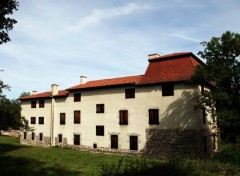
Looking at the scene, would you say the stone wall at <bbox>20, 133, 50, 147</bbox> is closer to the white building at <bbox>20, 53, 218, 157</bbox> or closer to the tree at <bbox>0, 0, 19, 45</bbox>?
the white building at <bbox>20, 53, 218, 157</bbox>

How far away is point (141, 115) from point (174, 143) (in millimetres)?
5044

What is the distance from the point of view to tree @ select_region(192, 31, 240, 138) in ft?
76.2

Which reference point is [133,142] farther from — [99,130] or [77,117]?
[77,117]

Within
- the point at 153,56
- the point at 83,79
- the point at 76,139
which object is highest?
the point at 153,56

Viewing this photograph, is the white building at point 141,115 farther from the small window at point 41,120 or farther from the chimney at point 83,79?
the small window at point 41,120

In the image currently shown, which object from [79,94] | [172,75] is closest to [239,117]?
[172,75]

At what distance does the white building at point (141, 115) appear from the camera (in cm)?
2667

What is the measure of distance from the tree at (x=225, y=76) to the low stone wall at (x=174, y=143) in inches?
125

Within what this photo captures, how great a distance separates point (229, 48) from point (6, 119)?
2448 cm

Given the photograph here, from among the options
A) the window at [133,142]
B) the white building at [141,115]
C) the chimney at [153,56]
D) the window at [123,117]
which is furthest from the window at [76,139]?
the chimney at [153,56]

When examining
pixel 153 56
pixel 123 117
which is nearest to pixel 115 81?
pixel 123 117

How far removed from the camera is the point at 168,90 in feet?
91.6

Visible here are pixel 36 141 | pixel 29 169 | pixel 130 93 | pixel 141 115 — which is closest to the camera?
pixel 29 169

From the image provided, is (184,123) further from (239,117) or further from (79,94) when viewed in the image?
(79,94)
